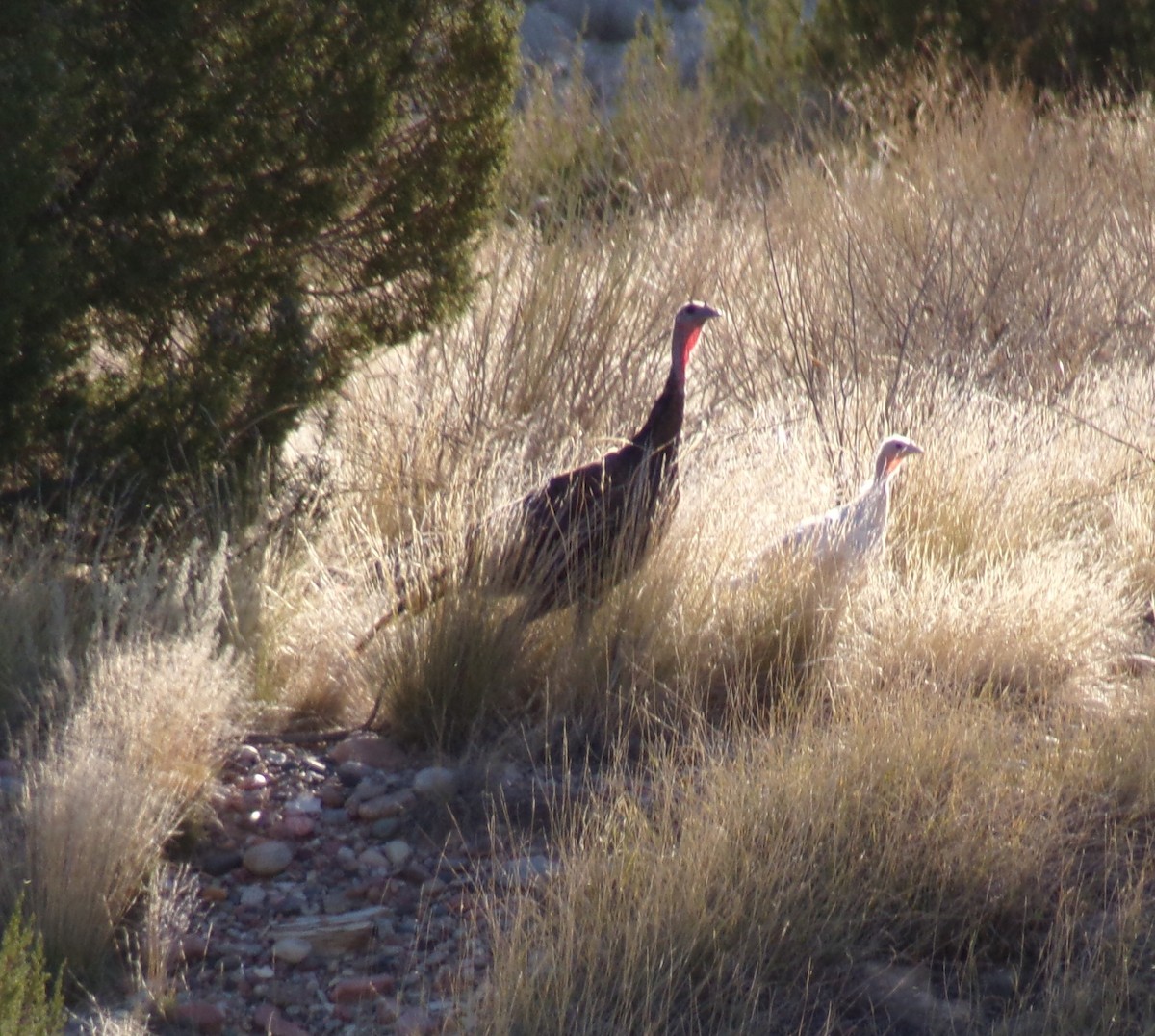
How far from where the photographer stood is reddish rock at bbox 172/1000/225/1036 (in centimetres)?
321

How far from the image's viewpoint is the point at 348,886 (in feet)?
12.3

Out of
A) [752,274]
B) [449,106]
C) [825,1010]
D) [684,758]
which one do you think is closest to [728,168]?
[752,274]

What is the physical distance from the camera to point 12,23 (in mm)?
4531

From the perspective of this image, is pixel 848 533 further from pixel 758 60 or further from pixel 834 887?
pixel 758 60

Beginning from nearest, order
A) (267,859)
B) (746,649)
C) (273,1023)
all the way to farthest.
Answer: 1. (273,1023)
2. (267,859)
3. (746,649)

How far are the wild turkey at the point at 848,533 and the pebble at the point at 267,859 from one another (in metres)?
1.83

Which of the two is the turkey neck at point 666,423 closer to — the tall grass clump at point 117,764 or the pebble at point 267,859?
the tall grass clump at point 117,764

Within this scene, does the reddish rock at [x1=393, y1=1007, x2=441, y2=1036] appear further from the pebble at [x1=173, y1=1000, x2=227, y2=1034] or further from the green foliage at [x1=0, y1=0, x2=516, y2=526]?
the green foliage at [x1=0, y1=0, x2=516, y2=526]

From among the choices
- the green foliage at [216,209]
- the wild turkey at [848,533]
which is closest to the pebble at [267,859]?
the green foliage at [216,209]

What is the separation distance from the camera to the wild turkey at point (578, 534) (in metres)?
4.56

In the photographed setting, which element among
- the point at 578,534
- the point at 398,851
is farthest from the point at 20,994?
the point at 578,534

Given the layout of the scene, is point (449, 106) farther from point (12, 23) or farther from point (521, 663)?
point (521, 663)

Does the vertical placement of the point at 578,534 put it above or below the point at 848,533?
below

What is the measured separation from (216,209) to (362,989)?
2842mm
